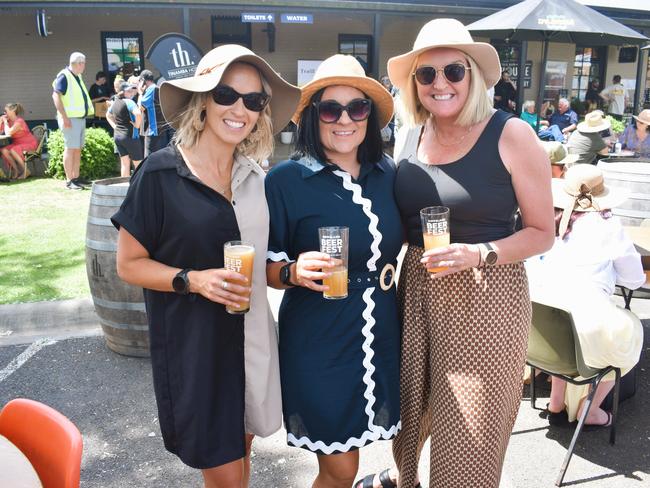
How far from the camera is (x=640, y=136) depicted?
30.6ft

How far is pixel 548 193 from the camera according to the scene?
2.31 metres

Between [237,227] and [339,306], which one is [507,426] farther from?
[237,227]

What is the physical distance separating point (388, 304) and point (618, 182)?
153 inches

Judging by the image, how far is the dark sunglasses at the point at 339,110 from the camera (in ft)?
7.72

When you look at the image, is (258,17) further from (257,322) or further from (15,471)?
(15,471)

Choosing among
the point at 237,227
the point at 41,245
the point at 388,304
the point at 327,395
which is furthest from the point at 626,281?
the point at 41,245

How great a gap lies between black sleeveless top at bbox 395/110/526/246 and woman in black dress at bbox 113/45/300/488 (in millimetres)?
588

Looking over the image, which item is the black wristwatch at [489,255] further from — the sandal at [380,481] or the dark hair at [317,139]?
the sandal at [380,481]

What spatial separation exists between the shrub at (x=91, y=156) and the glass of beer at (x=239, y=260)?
394 inches

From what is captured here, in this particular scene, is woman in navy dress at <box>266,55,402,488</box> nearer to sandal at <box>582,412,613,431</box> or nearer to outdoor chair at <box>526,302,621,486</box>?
outdoor chair at <box>526,302,621,486</box>

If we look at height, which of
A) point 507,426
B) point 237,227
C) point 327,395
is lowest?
point 507,426

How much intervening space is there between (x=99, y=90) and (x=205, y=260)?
1400 cm

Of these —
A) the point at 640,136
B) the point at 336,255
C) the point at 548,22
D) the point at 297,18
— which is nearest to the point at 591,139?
the point at 640,136

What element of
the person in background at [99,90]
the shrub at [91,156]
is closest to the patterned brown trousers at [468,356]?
the shrub at [91,156]
